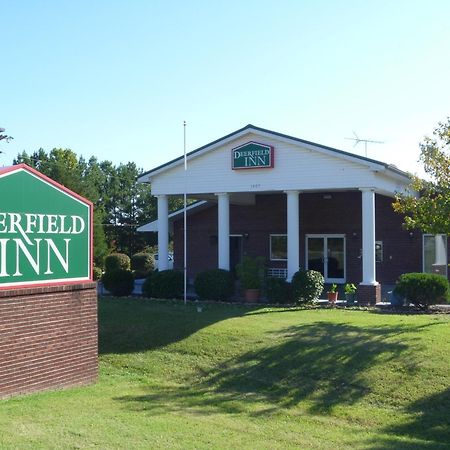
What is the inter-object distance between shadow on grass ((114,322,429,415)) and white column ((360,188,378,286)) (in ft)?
16.3

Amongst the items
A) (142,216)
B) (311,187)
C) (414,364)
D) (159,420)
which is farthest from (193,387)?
(142,216)

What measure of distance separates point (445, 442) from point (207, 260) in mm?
20931

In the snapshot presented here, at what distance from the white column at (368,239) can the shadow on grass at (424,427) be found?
8.83 metres

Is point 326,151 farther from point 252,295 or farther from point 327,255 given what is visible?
point 327,255

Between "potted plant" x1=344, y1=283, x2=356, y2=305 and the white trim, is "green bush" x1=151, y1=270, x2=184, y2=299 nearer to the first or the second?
"potted plant" x1=344, y1=283, x2=356, y2=305

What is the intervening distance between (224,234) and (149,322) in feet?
20.1

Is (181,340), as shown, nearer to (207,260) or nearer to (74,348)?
(74,348)

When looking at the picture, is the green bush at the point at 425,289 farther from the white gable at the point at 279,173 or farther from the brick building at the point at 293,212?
the white gable at the point at 279,173

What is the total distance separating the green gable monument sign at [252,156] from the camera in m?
21.7

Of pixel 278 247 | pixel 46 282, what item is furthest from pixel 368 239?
pixel 46 282

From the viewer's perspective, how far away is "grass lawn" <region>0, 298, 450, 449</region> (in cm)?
855

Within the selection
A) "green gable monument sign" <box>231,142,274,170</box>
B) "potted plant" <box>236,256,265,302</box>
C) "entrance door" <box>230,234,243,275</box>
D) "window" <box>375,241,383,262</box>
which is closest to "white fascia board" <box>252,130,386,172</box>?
"green gable monument sign" <box>231,142,274,170</box>

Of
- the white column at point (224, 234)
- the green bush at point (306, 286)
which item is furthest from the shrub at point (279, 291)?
the white column at point (224, 234)

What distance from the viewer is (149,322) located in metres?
17.1
